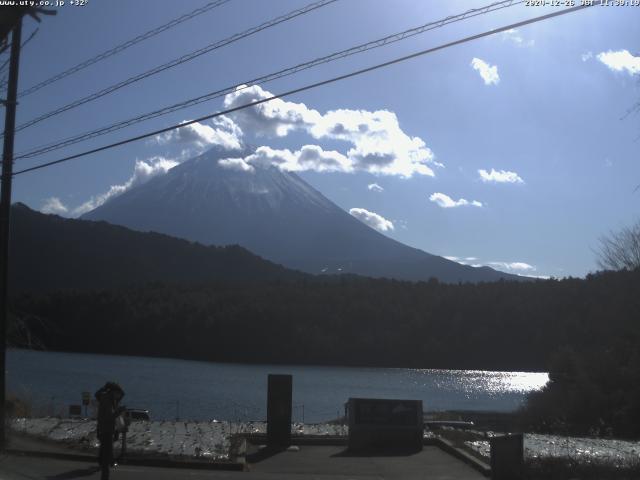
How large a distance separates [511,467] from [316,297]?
102 meters

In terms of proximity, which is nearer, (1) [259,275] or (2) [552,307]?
(2) [552,307]

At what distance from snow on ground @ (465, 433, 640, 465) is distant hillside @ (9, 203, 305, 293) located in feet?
365

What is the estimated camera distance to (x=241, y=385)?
64.2 metres

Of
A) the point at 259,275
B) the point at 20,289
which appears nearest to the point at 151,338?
the point at 20,289

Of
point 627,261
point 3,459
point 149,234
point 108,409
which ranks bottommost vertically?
point 3,459

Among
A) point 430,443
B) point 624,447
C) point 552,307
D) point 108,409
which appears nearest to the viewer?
point 108,409

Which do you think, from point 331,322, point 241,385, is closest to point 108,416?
point 241,385

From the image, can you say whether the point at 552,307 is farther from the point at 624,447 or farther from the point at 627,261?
the point at 624,447

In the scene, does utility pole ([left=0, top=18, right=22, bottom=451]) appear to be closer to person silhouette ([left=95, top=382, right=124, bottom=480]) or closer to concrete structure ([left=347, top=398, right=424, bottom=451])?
person silhouette ([left=95, top=382, right=124, bottom=480])

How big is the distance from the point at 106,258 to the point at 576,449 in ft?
445

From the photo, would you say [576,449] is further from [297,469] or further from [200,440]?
[200,440]

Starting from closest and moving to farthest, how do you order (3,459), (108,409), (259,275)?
1. (108,409)
2. (3,459)
3. (259,275)

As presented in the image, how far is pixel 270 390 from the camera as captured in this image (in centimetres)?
1694

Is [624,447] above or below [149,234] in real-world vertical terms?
below
